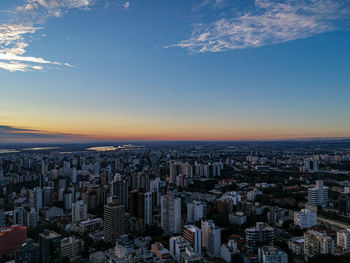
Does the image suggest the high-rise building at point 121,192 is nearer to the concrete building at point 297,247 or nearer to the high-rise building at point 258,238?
the high-rise building at point 258,238

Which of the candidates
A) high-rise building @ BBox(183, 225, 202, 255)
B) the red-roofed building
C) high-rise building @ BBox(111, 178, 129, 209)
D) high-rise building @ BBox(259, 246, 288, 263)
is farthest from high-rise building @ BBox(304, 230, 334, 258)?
the red-roofed building

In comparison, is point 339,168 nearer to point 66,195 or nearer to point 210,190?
point 210,190

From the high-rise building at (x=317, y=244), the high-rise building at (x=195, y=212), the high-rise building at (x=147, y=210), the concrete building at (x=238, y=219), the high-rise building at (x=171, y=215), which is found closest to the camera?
the high-rise building at (x=317, y=244)

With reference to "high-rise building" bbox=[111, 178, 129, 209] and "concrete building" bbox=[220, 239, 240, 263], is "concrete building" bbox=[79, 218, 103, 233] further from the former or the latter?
"concrete building" bbox=[220, 239, 240, 263]

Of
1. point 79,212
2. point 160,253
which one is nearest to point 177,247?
point 160,253

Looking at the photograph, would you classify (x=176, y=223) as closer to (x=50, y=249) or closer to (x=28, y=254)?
(x=50, y=249)

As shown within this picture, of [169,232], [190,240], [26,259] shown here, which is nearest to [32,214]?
[26,259]

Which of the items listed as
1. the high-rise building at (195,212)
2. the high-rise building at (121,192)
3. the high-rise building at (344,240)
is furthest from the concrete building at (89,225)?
the high-rise building at (344,240)
